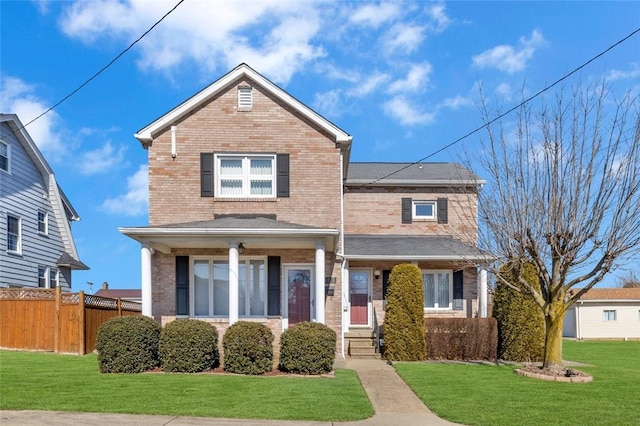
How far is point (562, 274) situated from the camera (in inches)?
498

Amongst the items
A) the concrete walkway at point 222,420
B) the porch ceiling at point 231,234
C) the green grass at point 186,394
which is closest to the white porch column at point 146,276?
the porch ceiling at point 231,234

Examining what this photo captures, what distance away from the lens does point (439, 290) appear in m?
18.8

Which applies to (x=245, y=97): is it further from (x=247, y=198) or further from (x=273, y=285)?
(x=273, y=285)

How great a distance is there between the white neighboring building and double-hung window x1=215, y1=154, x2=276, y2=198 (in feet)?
81.2

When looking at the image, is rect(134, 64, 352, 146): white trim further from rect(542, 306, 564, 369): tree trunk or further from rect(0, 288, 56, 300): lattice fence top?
rect(542, 306, 564, 369): tree trunk

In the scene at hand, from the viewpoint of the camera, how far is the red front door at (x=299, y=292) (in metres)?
15.1

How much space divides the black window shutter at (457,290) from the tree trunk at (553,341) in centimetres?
573

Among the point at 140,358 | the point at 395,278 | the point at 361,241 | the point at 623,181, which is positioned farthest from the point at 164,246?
the point at 623,181

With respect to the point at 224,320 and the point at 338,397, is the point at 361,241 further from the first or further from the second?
the point at 338,397

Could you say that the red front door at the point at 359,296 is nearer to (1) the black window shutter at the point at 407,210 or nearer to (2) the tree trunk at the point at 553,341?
(1) the black window shutter at the point at 407,210

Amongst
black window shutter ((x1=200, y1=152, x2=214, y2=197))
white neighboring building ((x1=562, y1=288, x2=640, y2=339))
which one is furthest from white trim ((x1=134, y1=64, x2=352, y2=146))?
white neighboring building ((x1=562, y1=288, x2=640, y2=339))

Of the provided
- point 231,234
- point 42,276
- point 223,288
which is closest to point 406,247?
point 223,288

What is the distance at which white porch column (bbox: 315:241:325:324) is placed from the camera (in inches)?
527

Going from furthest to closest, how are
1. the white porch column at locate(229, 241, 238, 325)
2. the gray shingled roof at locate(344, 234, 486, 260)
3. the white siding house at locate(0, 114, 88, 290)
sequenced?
the white siding house at locate(0, 114, 88, 290) → the gray shingled roof at locate(344, 234, 486, 260) → the white porch column at locate(229, 241, 238, 325)
